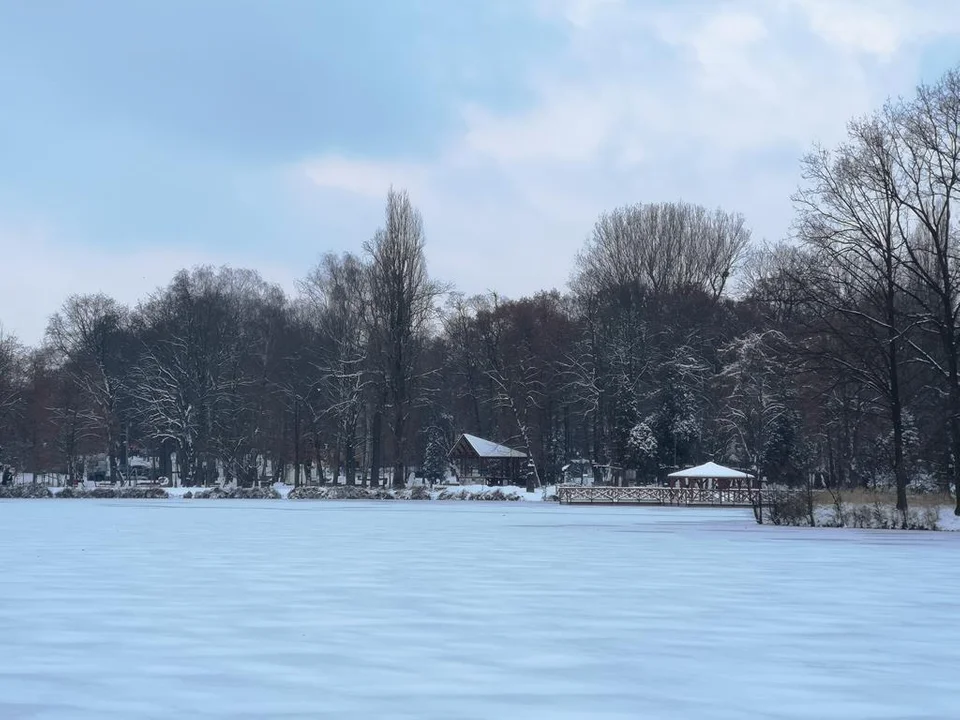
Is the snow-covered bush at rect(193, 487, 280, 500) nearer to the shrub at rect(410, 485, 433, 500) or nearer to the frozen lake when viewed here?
the shrub at rect(410, 485, 433, 500)

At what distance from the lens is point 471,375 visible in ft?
307

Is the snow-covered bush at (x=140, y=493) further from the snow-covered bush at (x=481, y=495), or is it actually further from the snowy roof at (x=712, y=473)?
the snowy roof at (x=712, y=473)

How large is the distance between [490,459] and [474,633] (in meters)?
73.2

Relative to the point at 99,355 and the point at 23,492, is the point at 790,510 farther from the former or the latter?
the point at 99,355

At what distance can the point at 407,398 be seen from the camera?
76.9 meters

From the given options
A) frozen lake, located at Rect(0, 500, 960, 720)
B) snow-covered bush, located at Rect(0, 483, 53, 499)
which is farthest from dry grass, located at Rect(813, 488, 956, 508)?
snow-covered bush, located at Rect(0, 483, 53, 499)

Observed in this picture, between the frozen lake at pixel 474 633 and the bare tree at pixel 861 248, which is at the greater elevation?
the bare tree at pixel 861 248

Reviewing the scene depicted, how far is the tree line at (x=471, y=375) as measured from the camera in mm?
68438

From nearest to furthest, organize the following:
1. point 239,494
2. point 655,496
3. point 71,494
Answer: point 655,496 < point 71,494 < point 239,494

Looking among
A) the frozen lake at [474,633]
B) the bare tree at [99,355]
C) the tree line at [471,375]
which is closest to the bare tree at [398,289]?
the tree line at [471,375]

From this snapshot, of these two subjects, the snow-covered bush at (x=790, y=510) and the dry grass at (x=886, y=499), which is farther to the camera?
the dry grass at (x=886, y=499)

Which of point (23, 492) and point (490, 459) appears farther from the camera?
point (490, 459)

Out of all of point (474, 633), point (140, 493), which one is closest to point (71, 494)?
point (140, 493)

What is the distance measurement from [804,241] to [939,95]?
6901 mm
